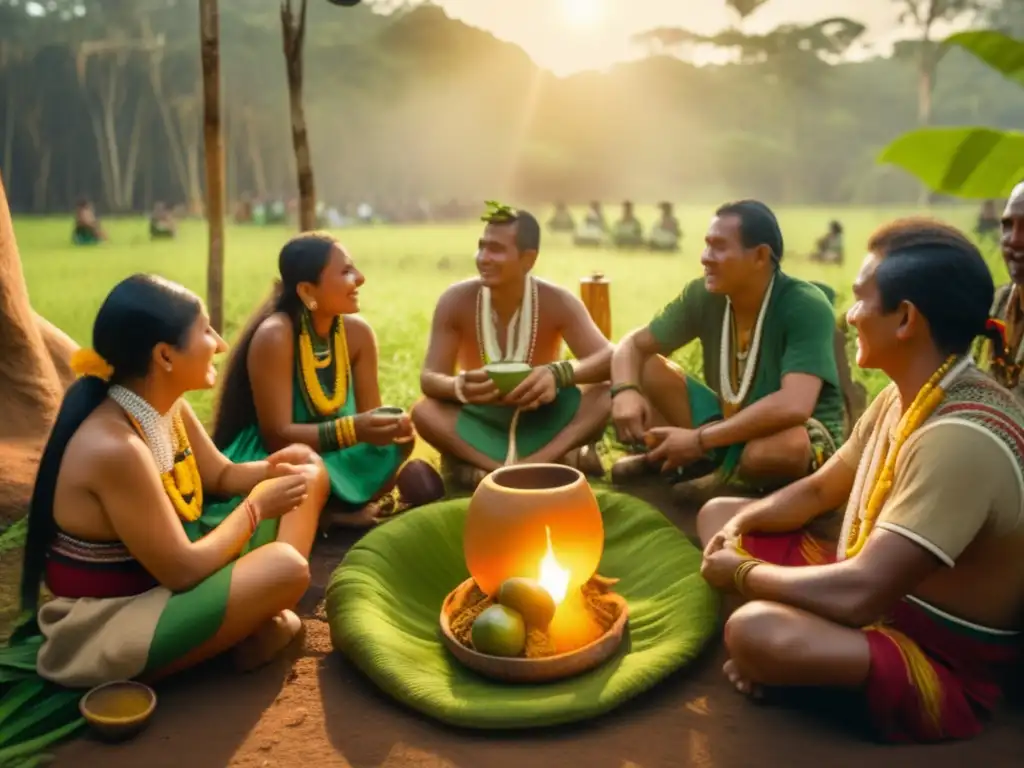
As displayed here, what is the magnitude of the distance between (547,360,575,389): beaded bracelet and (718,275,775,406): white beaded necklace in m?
0.75

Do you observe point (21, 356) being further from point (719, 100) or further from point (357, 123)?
point (719, 100)

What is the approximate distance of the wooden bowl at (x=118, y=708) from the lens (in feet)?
8.31

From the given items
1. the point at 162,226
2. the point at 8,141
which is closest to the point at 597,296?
the point at 162,226

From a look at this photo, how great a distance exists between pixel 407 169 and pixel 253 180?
12.6ft

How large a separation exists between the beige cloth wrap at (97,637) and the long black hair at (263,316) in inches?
58.6

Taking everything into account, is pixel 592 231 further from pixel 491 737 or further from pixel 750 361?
pixel 491 737

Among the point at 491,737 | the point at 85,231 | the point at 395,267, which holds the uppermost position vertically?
the point at 85,231

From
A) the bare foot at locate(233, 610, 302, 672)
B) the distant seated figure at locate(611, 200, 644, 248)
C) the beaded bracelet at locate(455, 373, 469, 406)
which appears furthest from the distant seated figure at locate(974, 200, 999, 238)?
the bare foot at locate(233, 610, 302, 672)

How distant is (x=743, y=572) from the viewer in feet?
8.50

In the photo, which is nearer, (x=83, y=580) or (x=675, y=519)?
(x=83, y=580)

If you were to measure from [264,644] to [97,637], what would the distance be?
520 millimetres

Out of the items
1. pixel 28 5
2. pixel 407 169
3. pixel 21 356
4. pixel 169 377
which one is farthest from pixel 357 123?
pixel 169 377

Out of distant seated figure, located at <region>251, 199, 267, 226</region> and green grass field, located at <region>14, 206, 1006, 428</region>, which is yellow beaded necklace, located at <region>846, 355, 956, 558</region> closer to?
green grass field, located at <region>14, 206, 1006, 428</region>

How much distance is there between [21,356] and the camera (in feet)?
15.9
